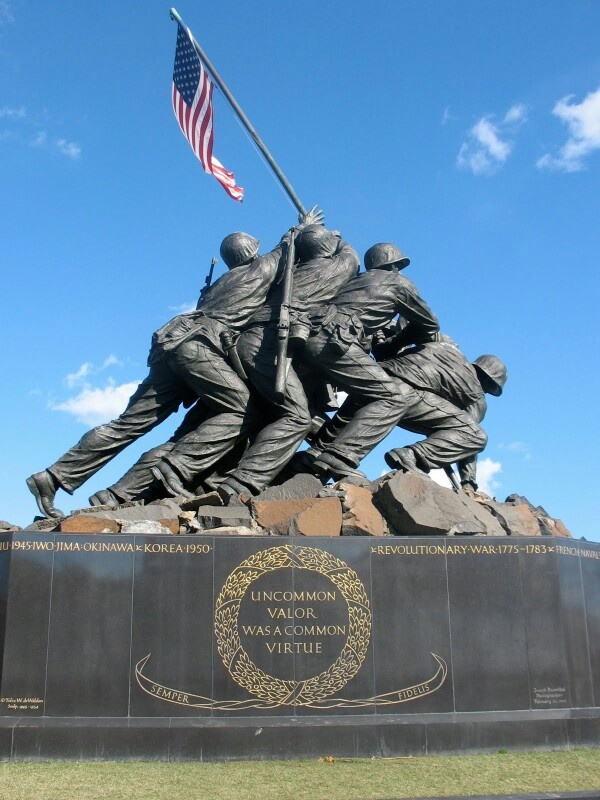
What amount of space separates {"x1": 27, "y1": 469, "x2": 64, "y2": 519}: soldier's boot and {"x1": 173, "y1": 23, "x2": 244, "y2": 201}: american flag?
5621 millimetres

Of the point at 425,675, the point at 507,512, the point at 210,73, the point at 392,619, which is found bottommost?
the point at 425,675

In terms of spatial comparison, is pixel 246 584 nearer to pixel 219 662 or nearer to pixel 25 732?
pixel 219 662

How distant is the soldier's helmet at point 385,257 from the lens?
37.8ft

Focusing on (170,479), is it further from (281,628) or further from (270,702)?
(270,702)

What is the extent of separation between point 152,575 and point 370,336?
14.1 feet

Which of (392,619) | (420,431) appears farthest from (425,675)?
(420,431)

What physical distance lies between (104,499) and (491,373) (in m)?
5.44

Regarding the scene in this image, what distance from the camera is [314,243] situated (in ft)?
37.6

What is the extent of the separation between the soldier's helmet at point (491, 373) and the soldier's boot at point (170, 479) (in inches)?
173

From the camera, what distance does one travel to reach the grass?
6383 mm

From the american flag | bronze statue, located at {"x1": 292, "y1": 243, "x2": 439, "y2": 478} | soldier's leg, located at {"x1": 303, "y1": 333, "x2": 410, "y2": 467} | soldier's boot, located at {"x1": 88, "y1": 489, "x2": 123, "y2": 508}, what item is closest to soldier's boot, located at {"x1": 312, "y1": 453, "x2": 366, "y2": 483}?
bronze statue, located at {"x1": 292, "y1": 243, "x2": 439, "y2": 478}

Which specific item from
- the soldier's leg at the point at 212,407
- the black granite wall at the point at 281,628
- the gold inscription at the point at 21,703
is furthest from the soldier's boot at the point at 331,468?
the gold inscription at the point at 21,703

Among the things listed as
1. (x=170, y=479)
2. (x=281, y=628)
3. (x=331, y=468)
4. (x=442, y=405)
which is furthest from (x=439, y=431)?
(x=281, y=628)

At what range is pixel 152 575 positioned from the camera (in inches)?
332
